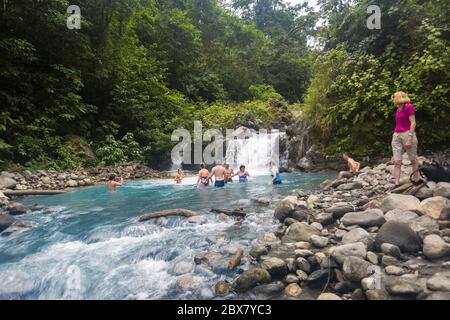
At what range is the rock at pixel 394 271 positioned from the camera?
125 inches

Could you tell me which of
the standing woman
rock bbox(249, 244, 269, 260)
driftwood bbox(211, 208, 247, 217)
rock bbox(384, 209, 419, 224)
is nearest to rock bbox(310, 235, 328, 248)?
rock bbox(249, 244, 269, 260)

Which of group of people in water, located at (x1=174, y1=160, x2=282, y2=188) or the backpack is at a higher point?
the backpack

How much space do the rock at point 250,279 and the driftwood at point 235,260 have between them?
0.36 meters

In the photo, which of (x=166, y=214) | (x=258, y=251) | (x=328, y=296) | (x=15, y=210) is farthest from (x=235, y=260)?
(x=15, y=210)

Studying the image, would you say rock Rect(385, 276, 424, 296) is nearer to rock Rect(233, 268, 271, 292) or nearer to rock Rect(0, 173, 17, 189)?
rock Rect(233, 268, 271, 292)

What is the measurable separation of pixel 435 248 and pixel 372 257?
27.5 inches

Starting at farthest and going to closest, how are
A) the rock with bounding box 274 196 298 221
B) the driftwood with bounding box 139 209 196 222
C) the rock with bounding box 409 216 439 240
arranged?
the driftwood with bounding box 139 209 196 222, the rock with bounding box 274 196 298 221, the rock with bounding box 409 216 439 240

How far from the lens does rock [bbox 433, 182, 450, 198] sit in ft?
15.5

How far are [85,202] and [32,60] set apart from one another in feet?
31.0

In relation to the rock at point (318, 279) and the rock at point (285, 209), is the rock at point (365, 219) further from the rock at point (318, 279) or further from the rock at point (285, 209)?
the rock at point (318, 279)

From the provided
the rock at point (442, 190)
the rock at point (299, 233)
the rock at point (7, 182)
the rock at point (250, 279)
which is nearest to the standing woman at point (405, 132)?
the rock at point (442, 190)

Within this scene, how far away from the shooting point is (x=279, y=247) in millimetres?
4355

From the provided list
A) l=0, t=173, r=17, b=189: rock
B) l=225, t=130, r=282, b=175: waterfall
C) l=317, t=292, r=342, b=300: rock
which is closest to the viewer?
l=317, t=292, r=342, b=300: rock
